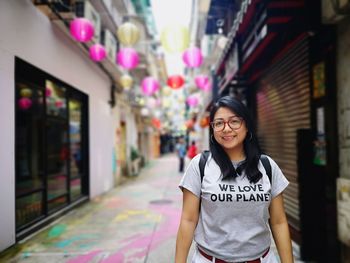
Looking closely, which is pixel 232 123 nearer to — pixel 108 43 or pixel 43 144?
pixel 43 144

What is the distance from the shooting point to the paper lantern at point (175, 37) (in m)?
7.28

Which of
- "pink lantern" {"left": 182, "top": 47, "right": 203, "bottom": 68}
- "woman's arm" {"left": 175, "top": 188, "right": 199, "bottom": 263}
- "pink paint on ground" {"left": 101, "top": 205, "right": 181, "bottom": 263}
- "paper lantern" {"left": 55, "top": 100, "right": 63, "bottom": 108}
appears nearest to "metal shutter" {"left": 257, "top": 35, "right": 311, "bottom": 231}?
"pink lantern" {"left": 182, "top": 47, "right": 203, "bottom": 68}

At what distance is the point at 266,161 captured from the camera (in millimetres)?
2053

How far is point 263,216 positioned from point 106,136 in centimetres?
1102

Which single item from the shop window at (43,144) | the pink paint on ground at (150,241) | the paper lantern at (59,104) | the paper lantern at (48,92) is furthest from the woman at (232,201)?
the paper lantern at (59,104)

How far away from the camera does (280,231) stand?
6.63ft

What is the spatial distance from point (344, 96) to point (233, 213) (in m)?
3.19

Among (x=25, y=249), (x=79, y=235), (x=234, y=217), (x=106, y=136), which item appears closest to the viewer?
(x=234, y=217)

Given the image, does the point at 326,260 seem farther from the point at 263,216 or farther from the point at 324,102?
the point at 263,216

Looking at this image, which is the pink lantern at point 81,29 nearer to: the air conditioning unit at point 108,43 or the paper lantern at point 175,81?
the air conditioning unit at point 108,43

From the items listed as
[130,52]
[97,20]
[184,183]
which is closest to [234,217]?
[184,183]

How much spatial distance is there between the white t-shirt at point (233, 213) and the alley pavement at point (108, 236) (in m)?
3.17

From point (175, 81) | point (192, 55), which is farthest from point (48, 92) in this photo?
point (175, 81)

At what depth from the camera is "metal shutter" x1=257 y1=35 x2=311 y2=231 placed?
5.69 metres
